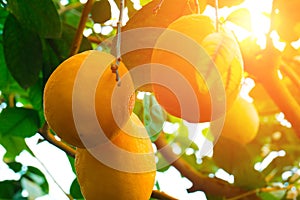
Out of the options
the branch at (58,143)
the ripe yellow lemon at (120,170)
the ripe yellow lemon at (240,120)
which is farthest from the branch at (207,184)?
the ripe yellow lemon at (120,170)

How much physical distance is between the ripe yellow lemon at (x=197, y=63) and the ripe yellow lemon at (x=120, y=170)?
7 cm

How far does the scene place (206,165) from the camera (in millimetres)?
1321

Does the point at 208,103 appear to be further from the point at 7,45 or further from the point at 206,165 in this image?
the point at 206,165

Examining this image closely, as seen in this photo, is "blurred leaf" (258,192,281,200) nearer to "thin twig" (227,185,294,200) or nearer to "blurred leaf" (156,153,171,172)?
"thin twig" (227,185,294,200)

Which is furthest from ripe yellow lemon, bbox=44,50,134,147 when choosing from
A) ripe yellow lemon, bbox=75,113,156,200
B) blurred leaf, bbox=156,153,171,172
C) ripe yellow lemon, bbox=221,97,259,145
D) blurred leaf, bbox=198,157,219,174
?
blurred leaf, bbox=198,157,219,174

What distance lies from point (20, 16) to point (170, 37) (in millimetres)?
436

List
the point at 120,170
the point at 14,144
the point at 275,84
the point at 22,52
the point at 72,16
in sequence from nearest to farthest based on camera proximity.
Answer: the point at 120,170, the point at 275,84, the point at 22,52, the point at 14,144, the point at 72,16

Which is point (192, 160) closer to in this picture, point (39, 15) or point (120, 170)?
point (39, 15)

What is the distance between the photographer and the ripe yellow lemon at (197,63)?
1.61ft

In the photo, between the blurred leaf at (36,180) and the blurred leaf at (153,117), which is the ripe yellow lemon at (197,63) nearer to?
the blurred leaf at (153,117)

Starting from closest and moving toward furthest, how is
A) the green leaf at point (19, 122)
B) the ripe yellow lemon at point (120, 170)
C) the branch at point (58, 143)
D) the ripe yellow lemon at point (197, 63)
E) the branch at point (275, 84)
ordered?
1. the ripe yellow lemon at point (197, 63)
2. the ripe yellow lemon at point (120, 170)
3. the branch at point (275, 84)
4. the branch at point (58, 143)
5. the green leaf at point (19, 122)

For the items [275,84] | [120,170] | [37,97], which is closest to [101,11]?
[37,97]

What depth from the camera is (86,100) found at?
0.55 m

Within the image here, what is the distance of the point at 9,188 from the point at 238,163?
0.54 meters
